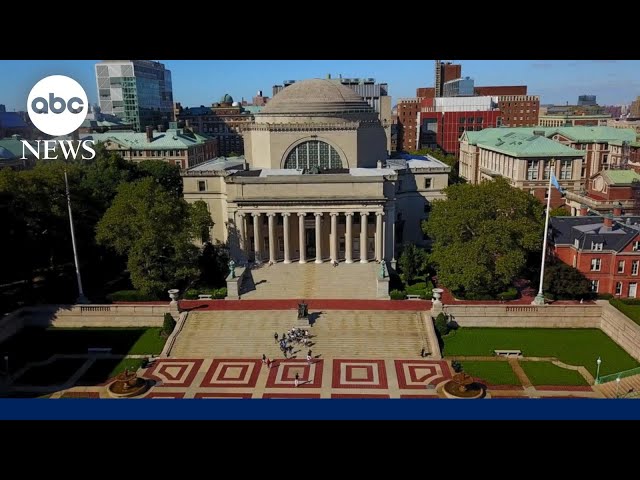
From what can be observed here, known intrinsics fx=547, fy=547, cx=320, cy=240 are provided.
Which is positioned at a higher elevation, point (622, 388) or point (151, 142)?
point (151, 142)

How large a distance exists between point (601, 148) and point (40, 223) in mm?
82035

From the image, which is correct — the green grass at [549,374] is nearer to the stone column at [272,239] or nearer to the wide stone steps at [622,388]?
the wide stone steps at [622,388]

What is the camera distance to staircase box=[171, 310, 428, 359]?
123 ft

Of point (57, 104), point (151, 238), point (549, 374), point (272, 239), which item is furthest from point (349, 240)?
point (57, 104)

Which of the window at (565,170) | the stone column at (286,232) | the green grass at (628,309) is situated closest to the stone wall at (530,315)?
the green grass at (628,309)

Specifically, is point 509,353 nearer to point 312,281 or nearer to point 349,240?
point 312,281

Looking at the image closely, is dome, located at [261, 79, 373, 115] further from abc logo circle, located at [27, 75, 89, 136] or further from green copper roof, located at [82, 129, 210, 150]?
abc logo circle, located at [27, 75, 89, 136]

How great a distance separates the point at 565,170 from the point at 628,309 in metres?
41.8

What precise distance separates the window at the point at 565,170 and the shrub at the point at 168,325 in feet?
199

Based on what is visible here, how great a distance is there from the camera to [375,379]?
3375 cm

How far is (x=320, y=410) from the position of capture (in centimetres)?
1054

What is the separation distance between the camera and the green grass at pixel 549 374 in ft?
108
